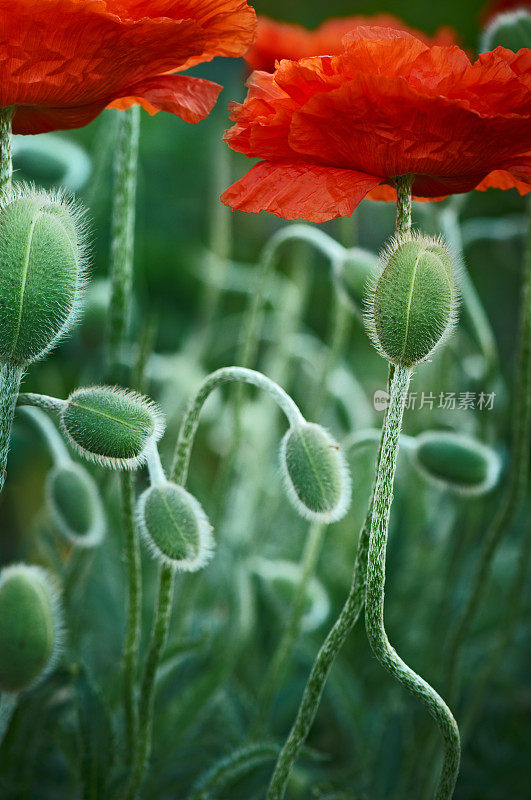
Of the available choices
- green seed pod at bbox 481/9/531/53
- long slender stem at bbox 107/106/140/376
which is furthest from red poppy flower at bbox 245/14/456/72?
long slender stem at bbox 107/106/140/376

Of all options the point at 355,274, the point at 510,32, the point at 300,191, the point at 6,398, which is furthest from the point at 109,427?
the point at 510,32

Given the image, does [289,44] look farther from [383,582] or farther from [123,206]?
[383,582]

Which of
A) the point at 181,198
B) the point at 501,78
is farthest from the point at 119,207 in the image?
the point at 181,198

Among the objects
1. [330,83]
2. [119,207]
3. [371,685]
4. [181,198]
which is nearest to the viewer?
[330,83]

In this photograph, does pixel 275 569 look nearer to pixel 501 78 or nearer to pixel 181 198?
pixel 501 78

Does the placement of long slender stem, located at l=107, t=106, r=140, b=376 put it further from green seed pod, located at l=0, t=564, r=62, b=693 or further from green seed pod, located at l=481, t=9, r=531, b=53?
green seed pod, located at l=481, t=9, r=531, b=53

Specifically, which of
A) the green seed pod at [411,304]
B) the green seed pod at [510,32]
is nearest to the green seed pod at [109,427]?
the green seed pod at [411,304]

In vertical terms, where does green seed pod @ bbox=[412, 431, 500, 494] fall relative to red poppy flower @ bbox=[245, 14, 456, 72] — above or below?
below
